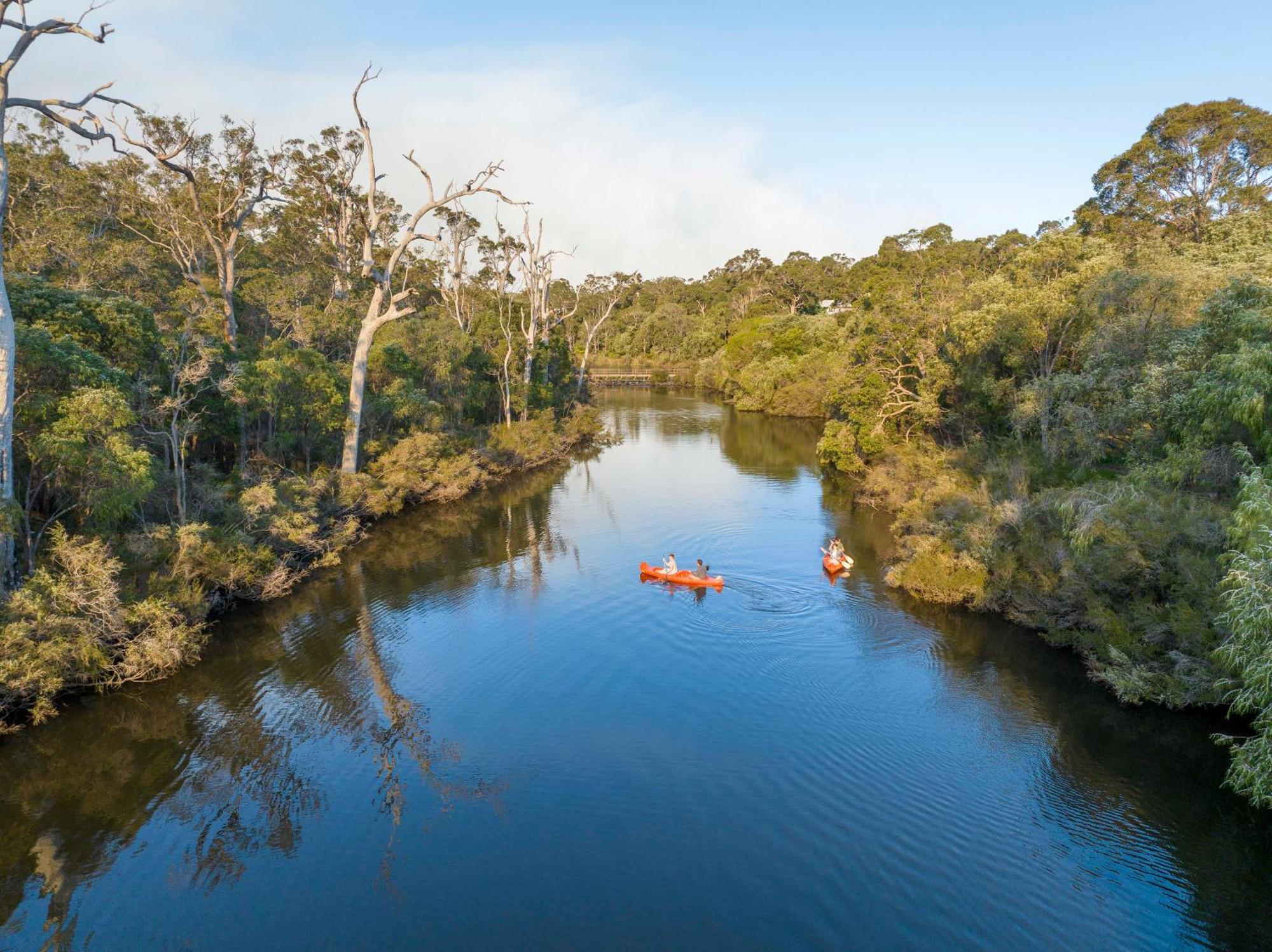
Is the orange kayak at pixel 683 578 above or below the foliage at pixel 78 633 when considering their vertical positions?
below

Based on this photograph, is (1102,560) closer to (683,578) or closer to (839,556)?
(839,556)

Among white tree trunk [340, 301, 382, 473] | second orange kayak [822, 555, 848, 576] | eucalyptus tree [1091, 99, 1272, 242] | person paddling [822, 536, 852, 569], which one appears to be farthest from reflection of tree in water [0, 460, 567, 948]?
eucalyptus tree [1091, 99, 1272, 242]

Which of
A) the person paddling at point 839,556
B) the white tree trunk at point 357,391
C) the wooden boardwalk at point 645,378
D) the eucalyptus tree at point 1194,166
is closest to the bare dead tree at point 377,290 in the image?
the white tree trunk at point 357,391

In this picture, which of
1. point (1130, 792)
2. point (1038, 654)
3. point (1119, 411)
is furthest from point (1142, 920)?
point (1119, 411)

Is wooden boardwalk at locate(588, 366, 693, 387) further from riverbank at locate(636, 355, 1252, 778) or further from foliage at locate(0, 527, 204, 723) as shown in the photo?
foliage at locate(0, 527, 204, 723)

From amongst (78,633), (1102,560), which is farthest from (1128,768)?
(78,633)

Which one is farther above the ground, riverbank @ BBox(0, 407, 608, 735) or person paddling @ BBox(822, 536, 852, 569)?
riverbank @ BBox(0, 407, 608, 735)

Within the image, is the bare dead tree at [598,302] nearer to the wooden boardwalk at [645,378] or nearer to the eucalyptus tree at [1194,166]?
the wooden boardwalk at [645,378]
